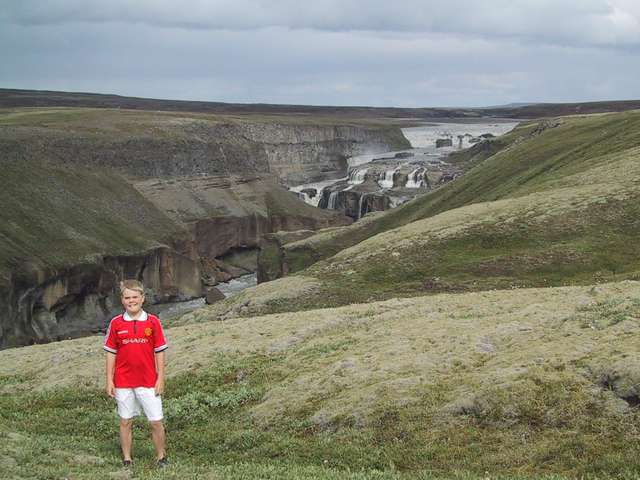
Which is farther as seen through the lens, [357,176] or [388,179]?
[357,176]

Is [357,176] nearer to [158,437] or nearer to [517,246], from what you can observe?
[517,246]

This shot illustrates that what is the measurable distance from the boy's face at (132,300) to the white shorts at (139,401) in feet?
5.72

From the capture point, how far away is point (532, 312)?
971 inches

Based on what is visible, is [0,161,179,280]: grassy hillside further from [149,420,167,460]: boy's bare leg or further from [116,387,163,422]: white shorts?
[149,420,167,460]: boy's bare leg

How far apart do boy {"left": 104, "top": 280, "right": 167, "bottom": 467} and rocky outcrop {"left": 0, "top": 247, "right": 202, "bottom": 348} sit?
57.2 metres

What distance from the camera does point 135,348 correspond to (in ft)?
49.0

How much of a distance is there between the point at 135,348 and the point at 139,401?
1.19 m

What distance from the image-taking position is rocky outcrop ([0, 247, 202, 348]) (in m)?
70.4

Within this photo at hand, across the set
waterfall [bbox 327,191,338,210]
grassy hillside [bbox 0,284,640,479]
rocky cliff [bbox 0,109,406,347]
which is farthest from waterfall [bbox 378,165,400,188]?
grassy hillside [bbox 0,284,640,479]

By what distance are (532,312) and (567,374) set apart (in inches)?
304

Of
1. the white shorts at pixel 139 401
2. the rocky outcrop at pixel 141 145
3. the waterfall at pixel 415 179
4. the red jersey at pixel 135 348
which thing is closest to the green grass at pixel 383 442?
the white shorts at pixel 139 401

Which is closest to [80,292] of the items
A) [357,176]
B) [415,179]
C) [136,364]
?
[136,364]

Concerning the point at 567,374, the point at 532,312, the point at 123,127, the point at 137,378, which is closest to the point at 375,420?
the point at 567,374

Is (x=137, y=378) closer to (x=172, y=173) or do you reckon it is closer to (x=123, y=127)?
(x=172, y=173)
